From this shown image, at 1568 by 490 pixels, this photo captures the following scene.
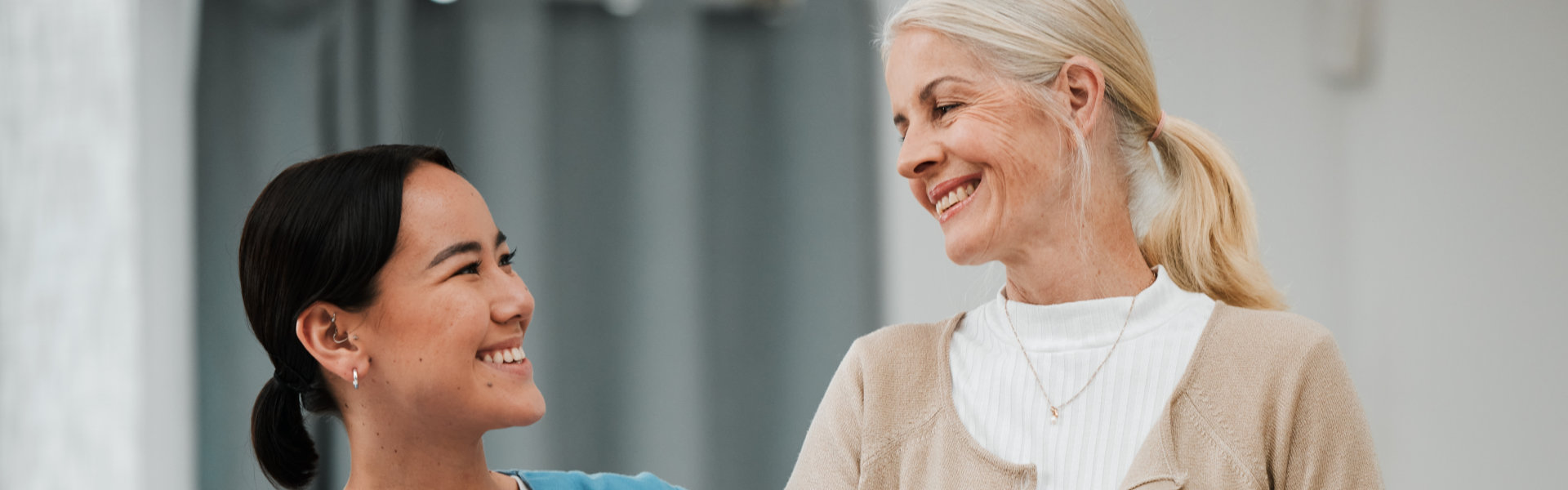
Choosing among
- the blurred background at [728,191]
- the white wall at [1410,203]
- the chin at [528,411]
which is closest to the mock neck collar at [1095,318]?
the chin at [528,411]

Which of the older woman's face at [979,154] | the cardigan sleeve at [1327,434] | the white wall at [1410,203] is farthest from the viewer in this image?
the white wall at [1410,203]

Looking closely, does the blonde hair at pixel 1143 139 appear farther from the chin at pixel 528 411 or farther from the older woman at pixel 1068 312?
the chin at pixel 528 411

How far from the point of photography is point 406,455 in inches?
45.1

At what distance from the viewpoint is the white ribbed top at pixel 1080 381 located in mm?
1020

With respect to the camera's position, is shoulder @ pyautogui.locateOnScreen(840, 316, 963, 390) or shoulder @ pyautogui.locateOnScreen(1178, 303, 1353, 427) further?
shoulder @ pyautogui.locateOnScreen(840, 316, 963, 390)

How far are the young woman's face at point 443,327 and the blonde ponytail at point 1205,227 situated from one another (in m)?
0.66

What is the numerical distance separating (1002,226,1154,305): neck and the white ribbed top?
0.02m

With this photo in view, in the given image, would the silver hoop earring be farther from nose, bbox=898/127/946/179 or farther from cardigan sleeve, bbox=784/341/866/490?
nose, bbox=898/127/946/179

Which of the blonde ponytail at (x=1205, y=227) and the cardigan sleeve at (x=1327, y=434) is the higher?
the blonde ponytail at (x=1205, y=227)

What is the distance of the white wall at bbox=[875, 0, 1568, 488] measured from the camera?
6.46 feet

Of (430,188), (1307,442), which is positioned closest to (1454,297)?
(1307,442)

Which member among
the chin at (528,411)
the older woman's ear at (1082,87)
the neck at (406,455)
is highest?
the older woman's ear at (1082,87)

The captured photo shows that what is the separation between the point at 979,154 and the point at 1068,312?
182 mm

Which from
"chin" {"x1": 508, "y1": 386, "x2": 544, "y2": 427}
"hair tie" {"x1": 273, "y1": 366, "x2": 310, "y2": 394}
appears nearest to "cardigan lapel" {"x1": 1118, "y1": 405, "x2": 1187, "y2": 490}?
"chin" {"x1": 508, "y1": 386, "x2": 544, "y2": 427}
